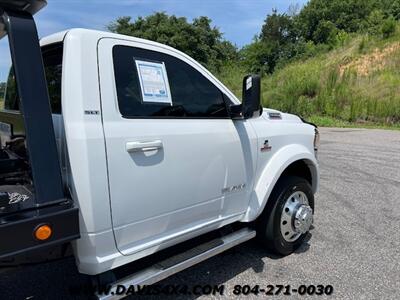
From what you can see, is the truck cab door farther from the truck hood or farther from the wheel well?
the wheel well

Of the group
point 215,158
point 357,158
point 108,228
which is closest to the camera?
point 108,228

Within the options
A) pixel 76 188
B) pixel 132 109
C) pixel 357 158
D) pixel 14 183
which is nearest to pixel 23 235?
pixel 76 188

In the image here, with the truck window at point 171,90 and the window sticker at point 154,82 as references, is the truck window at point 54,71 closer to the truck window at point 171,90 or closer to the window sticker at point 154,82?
the truck window at point 171,90

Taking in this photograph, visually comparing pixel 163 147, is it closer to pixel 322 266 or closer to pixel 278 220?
pixel 278 220

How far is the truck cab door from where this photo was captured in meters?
2.78

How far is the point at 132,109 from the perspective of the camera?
2902mm

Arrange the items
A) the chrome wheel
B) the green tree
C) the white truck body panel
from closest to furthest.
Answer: the white truck body panel
the chrome wheel
the green tree

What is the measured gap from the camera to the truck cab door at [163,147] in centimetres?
278

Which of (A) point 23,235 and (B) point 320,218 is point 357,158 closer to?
(B) point 320,218

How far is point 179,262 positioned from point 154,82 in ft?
4.43

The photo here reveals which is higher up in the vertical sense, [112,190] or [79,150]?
[79,150]

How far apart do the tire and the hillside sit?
58.2 feet

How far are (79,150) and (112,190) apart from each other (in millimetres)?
337

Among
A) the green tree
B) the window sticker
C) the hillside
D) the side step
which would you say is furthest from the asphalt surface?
the green tree
